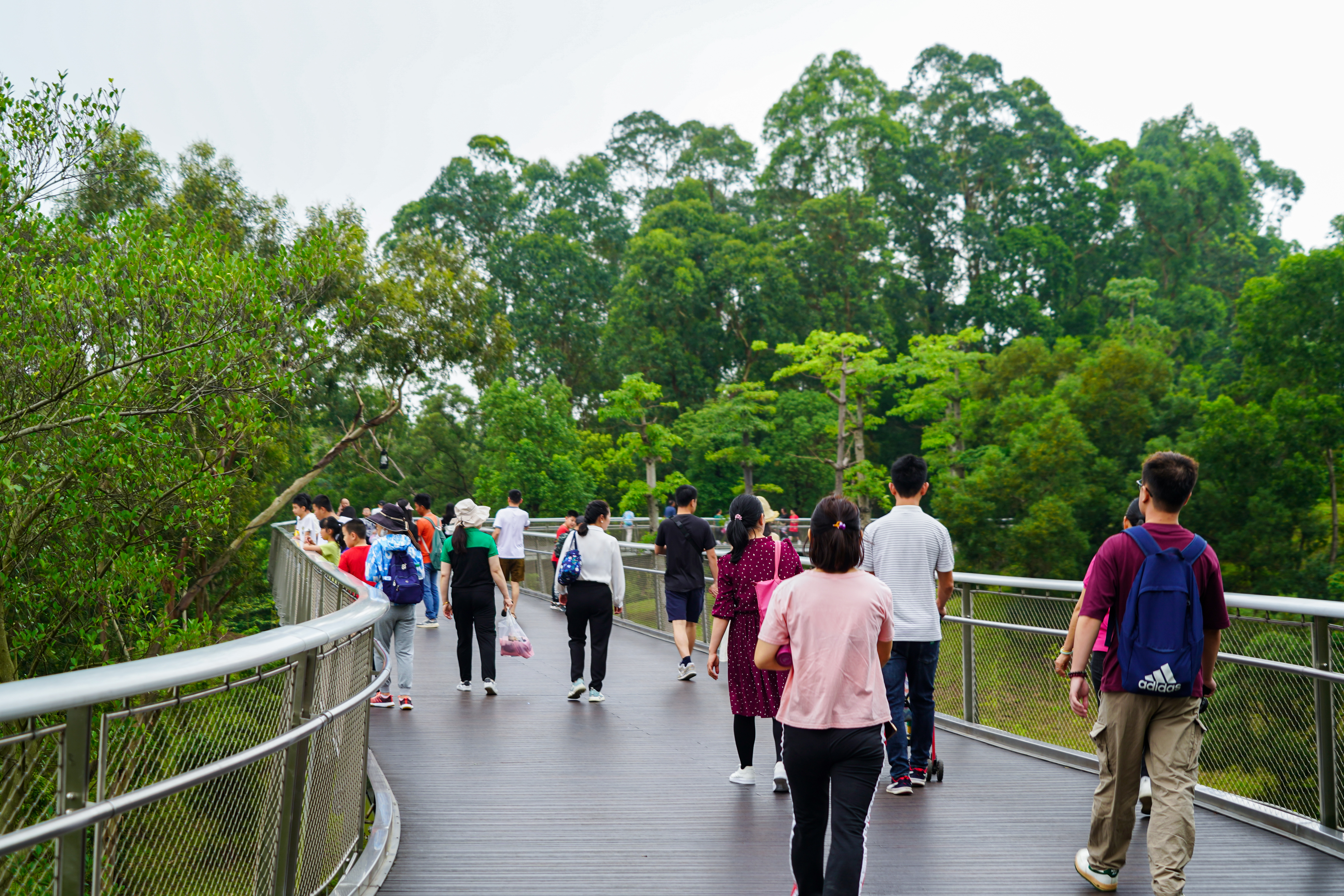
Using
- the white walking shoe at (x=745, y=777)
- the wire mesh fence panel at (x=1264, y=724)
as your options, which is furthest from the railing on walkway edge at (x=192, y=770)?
the wire mesh fence panel at (x=1264, y=724)

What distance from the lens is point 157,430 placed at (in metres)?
12.3

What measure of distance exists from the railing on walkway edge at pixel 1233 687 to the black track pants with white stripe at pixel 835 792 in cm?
210

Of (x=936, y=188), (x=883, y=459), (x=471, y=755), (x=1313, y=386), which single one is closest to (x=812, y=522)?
(x=471, y=755)

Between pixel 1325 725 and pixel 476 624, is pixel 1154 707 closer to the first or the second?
pixel 1325 725

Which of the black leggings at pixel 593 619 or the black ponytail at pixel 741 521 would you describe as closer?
the black ponytail at pixel 741 521

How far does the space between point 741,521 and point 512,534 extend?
8256 mm

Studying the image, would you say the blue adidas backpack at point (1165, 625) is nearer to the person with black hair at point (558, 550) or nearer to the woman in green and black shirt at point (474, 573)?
the woman in green and black shirt at point (474, 573)

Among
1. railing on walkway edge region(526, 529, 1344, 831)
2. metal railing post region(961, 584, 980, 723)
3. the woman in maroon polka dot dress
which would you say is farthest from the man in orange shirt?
the woman in maroon polka dot dress

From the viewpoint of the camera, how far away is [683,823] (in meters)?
5.64

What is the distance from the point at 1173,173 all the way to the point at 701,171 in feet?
82.4

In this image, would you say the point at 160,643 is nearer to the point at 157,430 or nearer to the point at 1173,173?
the point at 157,430

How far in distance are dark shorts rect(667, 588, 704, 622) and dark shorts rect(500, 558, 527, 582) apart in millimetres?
4296

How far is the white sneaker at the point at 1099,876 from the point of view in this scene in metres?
4.45

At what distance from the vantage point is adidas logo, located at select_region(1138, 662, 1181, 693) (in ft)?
13.4
